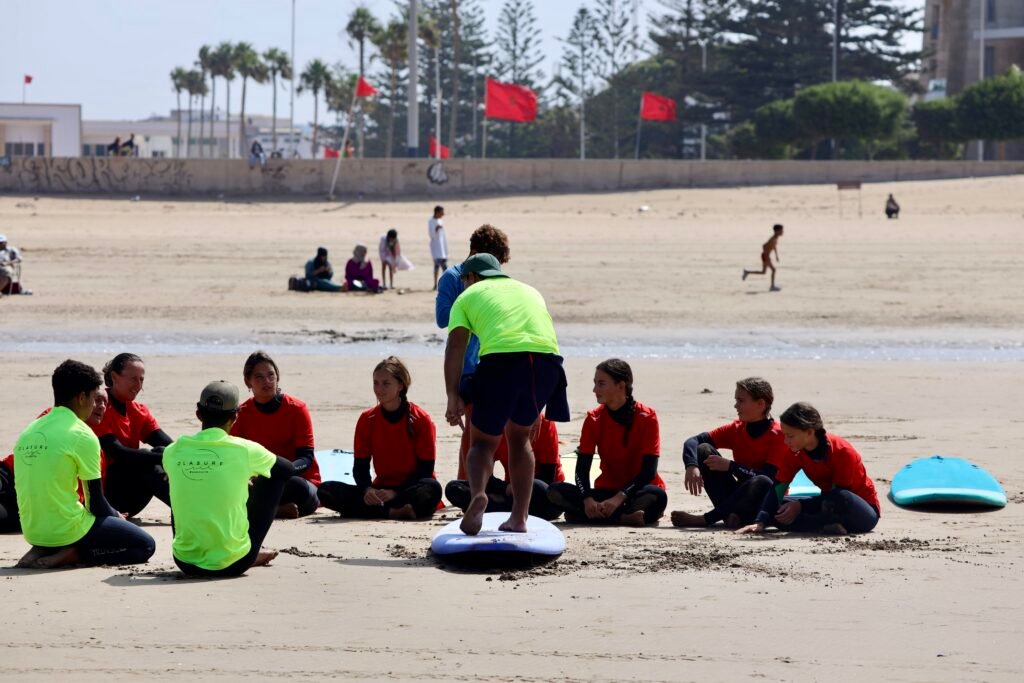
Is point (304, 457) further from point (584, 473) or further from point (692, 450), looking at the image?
point (692, 450)

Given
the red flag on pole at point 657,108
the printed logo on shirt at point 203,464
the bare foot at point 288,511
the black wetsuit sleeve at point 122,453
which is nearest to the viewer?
the printed logo on shirt at point 203,464

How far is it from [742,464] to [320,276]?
15.1 m

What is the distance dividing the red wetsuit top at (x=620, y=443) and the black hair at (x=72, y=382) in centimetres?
261

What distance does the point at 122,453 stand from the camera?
24.8 ft

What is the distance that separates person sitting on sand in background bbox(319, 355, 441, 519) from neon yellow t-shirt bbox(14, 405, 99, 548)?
5.84 ft

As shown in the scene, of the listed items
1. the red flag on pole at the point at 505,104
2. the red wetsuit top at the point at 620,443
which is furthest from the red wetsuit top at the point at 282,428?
the red flag on pole at the point at 505,104

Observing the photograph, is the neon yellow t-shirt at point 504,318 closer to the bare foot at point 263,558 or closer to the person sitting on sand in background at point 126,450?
the bare foot at point 263,558

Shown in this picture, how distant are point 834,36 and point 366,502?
5833cm

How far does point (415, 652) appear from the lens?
16.7 feet

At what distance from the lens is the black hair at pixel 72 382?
6.30 meters

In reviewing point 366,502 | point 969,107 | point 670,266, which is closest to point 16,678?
point 366,502

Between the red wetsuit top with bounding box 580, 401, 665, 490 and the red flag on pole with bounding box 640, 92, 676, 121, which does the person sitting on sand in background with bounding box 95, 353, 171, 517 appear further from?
the red flag on pole with bounding box 640, 92, 676, 121

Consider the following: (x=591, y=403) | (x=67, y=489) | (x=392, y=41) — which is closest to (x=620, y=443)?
(x=67, y=489)

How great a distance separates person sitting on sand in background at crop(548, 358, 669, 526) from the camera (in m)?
7.55
